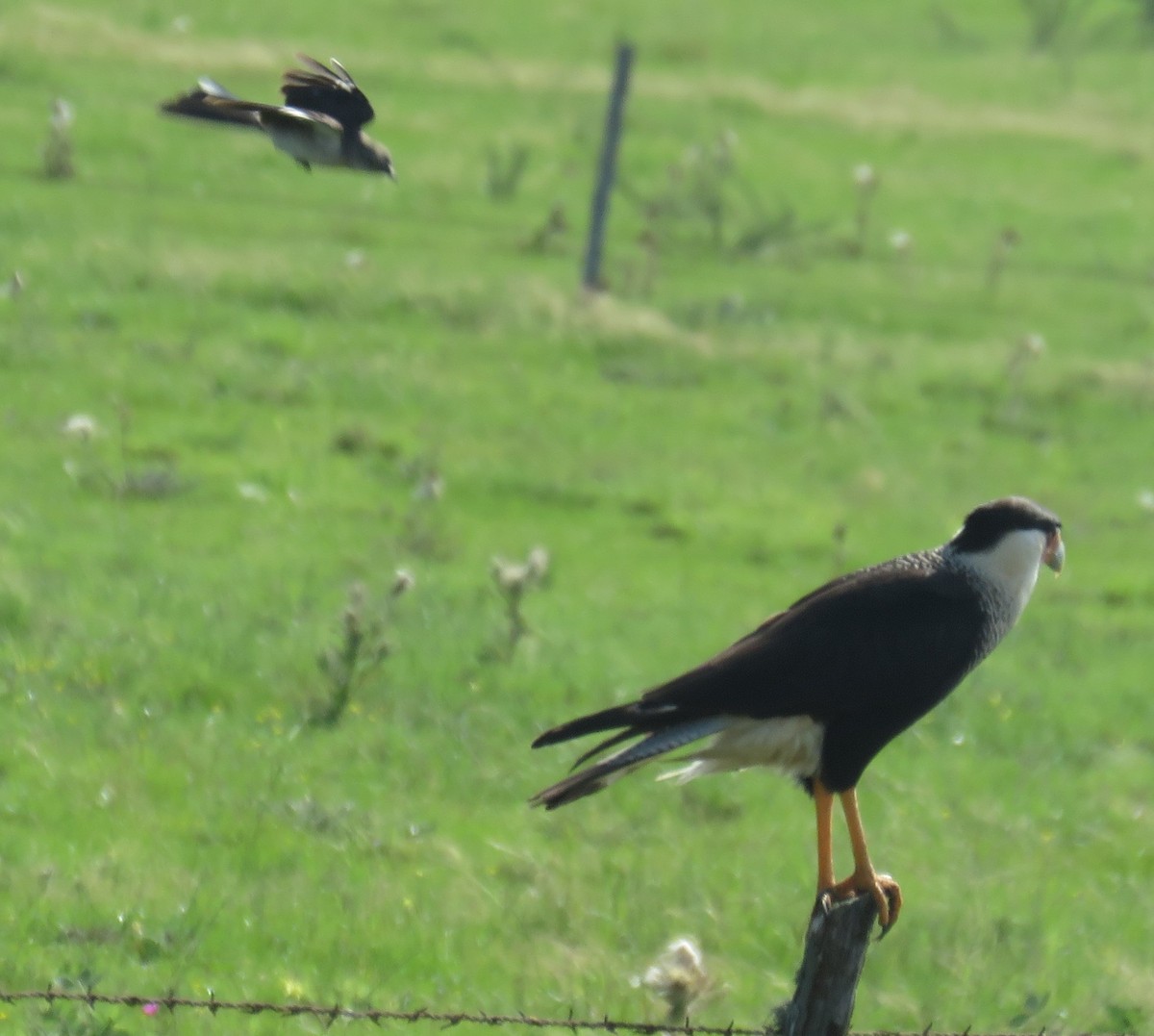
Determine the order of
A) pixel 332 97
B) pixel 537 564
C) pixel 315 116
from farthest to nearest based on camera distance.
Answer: pixel 537 564
pixel 332 97
pixel 315 116

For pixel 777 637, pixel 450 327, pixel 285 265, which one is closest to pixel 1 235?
pixel 285 265

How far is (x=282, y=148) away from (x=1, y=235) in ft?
44.8

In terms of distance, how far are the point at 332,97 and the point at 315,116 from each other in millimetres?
125

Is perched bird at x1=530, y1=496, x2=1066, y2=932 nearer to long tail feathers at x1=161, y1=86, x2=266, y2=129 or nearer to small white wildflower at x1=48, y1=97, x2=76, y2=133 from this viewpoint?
long tail feathers at x1=161, y1=86, x2=266, y2=129

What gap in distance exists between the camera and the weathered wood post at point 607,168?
53.9 feet

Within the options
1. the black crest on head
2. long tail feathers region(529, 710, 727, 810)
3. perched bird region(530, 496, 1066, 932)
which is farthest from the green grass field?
the black crest on head

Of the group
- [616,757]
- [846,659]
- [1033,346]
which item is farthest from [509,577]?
[1033,346]

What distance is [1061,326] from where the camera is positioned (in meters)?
19.9

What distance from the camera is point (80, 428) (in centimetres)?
1195

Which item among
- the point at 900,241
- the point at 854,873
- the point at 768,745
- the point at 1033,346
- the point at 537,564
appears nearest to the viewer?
the point at 854,873

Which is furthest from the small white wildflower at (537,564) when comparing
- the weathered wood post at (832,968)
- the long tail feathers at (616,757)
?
the weathered wood post at (832,968)

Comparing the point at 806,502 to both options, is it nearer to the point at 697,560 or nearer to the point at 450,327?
the point at 697,560

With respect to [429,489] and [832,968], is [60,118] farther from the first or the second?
[832,968]

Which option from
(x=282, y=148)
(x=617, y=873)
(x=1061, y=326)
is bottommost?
(x=1061, y=326)
